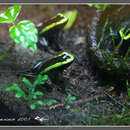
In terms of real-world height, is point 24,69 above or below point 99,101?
above

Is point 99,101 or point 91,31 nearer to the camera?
point 99,101

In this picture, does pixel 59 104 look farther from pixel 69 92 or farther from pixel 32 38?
pixel 32 38

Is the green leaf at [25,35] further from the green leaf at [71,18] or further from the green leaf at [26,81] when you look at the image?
the green leaf at [71,18]

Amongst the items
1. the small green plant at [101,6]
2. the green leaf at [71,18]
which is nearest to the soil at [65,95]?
the small green plant at [101,6]

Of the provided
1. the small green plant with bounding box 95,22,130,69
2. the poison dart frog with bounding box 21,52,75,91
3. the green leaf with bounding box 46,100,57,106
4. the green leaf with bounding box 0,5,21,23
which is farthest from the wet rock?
the green leaf with bounding box 0,5,21,23

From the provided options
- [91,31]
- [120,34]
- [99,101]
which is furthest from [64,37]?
[99,101]

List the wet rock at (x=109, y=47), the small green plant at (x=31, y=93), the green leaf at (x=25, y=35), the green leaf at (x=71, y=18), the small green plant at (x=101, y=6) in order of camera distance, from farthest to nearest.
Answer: the green leaf at (x=71, y=18) < the small green plant at (x=101, y=6) < the wet rock at (x=109, y=47) < the small green plant at (x=31, y=93) < the green leaf at (x=25, y=35)
